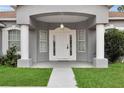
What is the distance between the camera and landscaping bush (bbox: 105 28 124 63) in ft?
66.2

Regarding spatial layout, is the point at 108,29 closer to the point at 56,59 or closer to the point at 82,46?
the point at 82,46

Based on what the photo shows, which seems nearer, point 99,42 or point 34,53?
point 99,42

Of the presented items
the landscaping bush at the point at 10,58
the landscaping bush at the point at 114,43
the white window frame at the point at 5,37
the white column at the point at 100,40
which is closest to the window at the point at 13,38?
the white window frame at the point at 5,37

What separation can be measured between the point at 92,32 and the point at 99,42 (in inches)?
159

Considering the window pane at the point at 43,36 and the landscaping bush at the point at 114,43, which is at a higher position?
the window pane at the point at 43,36

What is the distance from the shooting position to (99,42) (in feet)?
56.8

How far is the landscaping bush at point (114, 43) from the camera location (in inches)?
795

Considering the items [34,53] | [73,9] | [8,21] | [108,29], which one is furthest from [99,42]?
[8,21]

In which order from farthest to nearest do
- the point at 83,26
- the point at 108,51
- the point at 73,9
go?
the point at 83,26 < the point at 108,51 < the point at 73,9

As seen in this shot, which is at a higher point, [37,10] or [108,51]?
[37,10]

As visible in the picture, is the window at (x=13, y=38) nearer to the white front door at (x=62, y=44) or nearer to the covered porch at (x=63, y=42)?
the covered porch at (x=63, y=42)

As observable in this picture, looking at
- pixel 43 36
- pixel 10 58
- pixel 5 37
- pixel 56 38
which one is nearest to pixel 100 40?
pixel 56 38

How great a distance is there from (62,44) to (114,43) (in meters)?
4.47

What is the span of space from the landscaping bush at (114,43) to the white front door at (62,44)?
3013 mm
